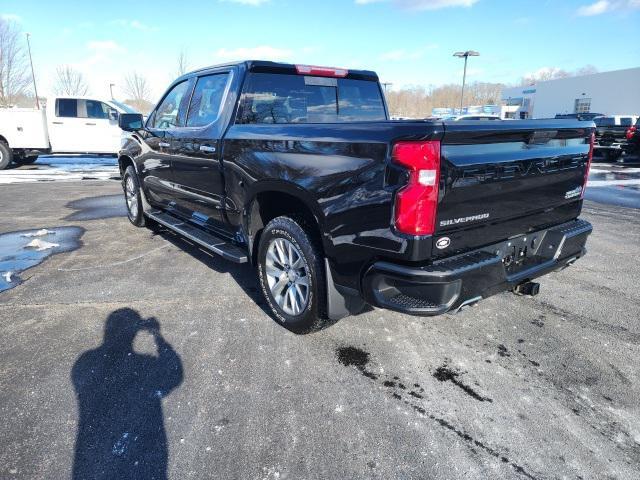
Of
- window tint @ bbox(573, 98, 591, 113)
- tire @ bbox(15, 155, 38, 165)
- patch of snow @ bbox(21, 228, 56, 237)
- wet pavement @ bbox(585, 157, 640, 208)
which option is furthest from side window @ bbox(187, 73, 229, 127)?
window tint @ bbox(573, 98, 591, 113)

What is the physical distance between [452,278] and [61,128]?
13.7 m

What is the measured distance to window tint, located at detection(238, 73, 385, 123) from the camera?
378 cm

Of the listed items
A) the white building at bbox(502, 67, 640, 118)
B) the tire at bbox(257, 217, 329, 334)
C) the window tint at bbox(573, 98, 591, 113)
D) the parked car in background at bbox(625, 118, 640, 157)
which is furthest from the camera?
the window tint at bbox(573, 98, 591, 113)

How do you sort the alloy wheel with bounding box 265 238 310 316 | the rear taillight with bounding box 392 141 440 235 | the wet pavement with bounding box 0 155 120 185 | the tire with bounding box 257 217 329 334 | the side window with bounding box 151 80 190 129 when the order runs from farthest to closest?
the wet pavement with bounding box 0 155 120 185, the side window with bounding box 151 80 190 129, the alloy wheel with bounding box 265 238 310 316, the tire with bounding box 257 217 329 334, the rear taillight with bounding box 392 141 440 235

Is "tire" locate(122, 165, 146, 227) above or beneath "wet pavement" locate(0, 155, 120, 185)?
above

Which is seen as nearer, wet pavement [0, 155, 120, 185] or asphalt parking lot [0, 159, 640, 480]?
asphalt parking lot [0, 159, 640, 480]

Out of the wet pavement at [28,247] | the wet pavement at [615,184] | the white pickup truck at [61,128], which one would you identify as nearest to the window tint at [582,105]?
the wet pavement at [615,184]

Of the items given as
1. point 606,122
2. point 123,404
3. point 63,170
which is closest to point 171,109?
point 123,404

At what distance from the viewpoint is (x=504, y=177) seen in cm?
263

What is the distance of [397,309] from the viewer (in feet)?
8.24

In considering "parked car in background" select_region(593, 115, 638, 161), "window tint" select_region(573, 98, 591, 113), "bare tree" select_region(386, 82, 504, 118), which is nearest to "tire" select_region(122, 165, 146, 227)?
"parked car in background" select_region(593, 115, 638, 161)

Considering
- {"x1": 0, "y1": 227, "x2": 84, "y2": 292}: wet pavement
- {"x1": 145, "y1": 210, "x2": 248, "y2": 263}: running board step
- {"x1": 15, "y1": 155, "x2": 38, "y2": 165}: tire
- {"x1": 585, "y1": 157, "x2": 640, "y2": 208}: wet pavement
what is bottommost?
{"x1": 0, "y1": 227, "x2": 84, "y2": 292}: wet pavement

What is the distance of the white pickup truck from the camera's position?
12.5 m

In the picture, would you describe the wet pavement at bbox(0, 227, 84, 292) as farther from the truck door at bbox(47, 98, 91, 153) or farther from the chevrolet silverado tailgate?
the truck door at bbox(47, 98, 91, 153)
